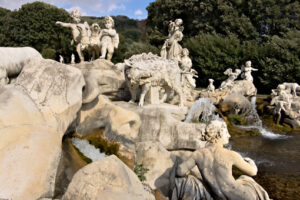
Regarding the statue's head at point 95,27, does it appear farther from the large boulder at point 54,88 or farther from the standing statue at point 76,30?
the large boulder at point 54,88

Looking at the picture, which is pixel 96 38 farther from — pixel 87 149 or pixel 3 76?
pixel 3 76

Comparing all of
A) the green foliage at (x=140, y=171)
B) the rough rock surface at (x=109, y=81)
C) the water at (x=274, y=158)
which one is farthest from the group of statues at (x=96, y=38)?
the green foliage at (x=140, y=171)

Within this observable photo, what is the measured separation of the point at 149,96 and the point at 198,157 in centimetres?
463

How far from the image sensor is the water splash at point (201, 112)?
7.83 meters

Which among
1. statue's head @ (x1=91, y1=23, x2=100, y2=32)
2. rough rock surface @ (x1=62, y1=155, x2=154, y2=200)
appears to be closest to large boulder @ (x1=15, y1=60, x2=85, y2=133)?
rough rock surface @ (x1=62, y1=155, x2=154, y2=200)

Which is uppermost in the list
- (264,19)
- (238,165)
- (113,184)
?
(264,19)

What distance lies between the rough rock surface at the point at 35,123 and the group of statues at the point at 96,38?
538 cm

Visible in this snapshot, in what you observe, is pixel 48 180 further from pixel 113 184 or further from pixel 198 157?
pixel 198 157

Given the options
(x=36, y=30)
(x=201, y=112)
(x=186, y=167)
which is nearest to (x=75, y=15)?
(x=201, y=112)

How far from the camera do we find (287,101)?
11.8m

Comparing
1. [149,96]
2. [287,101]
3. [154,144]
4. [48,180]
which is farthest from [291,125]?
[48,180]

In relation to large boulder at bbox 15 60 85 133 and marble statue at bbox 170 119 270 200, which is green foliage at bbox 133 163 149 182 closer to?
marble statue at bbox 170 119 270 200

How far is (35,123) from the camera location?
12.8 feet

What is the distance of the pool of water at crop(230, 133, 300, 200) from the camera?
490 cm
